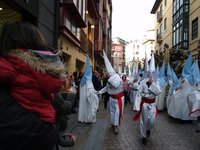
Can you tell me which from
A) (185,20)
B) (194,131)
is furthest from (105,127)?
(185,20)

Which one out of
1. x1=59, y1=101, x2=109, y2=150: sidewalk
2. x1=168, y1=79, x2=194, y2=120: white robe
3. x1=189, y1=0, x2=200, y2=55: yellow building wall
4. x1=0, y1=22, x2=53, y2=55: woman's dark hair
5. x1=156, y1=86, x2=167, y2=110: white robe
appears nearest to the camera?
x1=0, y1=22, x2=53, y2=55: woman's dark hair

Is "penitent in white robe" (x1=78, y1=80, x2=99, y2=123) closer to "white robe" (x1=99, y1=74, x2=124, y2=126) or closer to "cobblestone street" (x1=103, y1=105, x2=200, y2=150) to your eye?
"cobblestone street" (x1=103, y1=105, x2=200, y2=150)

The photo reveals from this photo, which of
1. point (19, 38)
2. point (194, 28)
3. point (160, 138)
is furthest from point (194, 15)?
point (19, 38)

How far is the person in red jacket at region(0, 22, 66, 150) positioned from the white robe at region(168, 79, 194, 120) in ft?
36.6

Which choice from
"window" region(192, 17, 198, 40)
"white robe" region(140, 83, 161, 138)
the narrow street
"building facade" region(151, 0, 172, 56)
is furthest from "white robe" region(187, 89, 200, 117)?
"building facade" region(151, 0, 172, 56)

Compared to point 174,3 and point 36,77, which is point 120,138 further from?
point 174,3

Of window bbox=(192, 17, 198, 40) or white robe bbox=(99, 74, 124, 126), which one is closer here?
white robe bbox=(99, 74, 124, 126)

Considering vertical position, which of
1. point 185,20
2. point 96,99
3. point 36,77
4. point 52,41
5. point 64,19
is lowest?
point 96,99

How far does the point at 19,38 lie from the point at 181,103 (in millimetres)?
11791

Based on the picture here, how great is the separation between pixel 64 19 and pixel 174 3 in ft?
76.8

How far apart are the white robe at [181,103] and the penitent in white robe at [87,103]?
2.87 meters

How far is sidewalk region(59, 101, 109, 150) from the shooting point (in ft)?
27.0

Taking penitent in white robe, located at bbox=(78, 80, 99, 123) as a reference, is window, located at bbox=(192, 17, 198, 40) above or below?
above

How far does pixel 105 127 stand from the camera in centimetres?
1143
